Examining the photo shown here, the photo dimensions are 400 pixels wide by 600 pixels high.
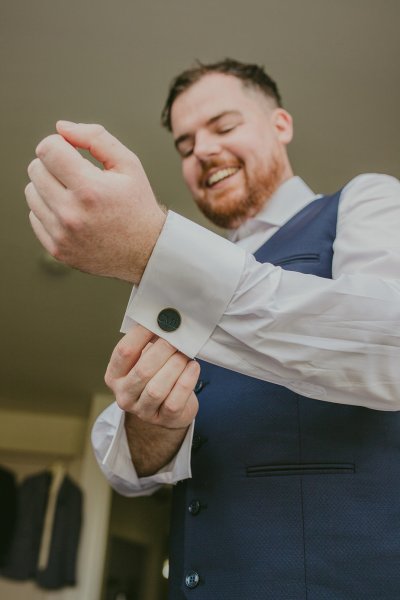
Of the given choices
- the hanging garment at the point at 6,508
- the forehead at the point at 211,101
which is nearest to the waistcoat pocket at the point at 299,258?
the forehead at the point at 211,101

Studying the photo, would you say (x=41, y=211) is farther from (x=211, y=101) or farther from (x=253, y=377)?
(x=211, y=101)

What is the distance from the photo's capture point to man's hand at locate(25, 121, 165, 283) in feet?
1.61

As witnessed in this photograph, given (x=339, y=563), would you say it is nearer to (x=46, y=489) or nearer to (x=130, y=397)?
(x=130, y=397)

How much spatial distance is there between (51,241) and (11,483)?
13.8ft

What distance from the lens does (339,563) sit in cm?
64

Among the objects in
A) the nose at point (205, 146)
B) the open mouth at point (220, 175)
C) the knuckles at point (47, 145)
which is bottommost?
the knuckles at point (47, 145)

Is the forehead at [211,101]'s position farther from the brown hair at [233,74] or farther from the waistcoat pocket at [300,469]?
the waistcoat pocket at [300,469]

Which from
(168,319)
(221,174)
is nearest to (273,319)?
(168,319)

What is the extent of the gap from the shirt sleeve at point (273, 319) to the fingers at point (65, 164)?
0.34 ft

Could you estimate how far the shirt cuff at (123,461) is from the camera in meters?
0.80

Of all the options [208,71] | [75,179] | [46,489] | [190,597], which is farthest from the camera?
[46,489]

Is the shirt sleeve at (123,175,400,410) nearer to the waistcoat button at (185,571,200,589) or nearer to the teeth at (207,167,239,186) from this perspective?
the waistcoat button at (185,571,200,589)

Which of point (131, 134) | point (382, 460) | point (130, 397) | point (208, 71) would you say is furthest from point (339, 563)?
point (131, 134)

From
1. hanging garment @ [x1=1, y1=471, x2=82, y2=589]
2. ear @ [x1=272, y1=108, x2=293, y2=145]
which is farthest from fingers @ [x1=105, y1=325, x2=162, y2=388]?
hanging garment @ [x1=1, y1=471, x2=82, y2=589]
